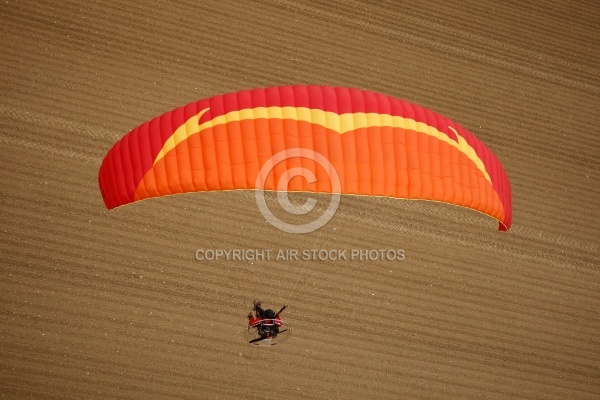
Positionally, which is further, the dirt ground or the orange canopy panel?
the dirt ground

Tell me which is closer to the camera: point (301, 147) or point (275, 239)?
point (301, 147)

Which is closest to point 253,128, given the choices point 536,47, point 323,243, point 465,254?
point 323,243

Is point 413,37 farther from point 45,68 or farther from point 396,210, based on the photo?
point 45,68

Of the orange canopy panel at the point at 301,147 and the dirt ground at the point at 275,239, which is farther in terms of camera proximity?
the dirt ground at the point at 275,239

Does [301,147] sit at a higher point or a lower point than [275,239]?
lower
